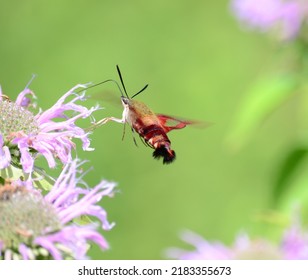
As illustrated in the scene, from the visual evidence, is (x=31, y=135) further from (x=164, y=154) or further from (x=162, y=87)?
(x=162, y=87)

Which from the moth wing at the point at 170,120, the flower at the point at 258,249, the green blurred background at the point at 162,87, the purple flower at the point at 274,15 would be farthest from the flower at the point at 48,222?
the green blurred background at the point at 162,87

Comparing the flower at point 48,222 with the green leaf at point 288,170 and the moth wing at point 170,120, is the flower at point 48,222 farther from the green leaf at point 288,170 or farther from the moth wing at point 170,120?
the green leaf at point 288,170

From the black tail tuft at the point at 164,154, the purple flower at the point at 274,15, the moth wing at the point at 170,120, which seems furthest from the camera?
the purple flower at the point at 274,15

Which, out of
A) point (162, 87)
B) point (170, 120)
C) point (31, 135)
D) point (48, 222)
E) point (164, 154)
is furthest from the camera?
point (162, 87)

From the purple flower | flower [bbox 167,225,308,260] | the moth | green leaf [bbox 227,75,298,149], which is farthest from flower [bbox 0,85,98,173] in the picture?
the purple flower

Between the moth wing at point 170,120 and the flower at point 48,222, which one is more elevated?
the moth wing at point 170,120

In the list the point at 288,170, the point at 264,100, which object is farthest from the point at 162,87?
the point at 288,170

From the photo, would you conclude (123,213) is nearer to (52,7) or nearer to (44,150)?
(52,7)

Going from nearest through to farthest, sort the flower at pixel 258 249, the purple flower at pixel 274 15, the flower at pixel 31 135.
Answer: the flower at pixel 31 135
the flower at pixel 258 249
the purple flower at pixel 274 15
